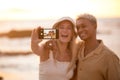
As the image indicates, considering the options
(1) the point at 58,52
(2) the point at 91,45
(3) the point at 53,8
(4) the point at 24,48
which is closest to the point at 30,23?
(3) the point at 53,8

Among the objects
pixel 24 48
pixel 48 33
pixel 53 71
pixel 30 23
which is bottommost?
pixel 24 48

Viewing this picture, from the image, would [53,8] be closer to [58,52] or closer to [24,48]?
[24,48]

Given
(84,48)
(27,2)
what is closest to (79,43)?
(84,48)

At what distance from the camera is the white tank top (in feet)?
6.28

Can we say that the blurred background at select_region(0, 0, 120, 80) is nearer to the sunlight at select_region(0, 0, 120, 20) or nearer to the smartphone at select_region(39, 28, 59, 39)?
the sunlight at select_region(0, 0, 120, 20)

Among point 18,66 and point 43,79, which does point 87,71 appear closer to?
point 43,79

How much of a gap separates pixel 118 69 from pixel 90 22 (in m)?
0.32

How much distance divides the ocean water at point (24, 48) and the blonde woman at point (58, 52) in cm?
167

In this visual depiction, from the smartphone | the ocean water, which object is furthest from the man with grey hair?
the ocean water

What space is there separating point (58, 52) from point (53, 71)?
0.48ft

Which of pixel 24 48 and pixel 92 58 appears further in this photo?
pixel 24 48

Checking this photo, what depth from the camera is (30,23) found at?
412cm

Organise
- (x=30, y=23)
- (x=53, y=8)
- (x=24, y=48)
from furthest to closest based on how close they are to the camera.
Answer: (x=24, y=48)
(x=30, y=23)
(x=53, y=8)

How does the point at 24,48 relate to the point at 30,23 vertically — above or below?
below
